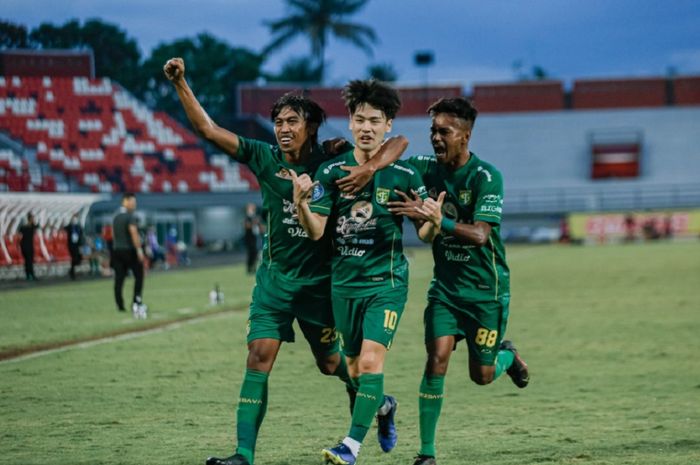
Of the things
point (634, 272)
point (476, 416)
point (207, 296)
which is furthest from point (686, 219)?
point (476, 416)

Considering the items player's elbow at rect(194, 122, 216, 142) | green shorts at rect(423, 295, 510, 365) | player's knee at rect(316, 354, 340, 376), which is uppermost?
player's elbow at rect(194, 122, 216, 142)

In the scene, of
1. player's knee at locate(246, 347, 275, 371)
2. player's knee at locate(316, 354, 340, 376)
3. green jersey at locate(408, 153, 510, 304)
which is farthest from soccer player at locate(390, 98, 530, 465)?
player's knee at locate(246, 347, 275, 371)

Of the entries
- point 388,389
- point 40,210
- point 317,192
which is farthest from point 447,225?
point 40,210

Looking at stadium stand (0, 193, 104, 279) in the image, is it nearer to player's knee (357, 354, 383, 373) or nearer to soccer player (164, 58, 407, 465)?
soccer player (164, 58, 407, 465)

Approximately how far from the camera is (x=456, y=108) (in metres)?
7.29

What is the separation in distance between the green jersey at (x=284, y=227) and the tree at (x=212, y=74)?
118 ft

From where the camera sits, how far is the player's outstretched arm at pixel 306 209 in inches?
256

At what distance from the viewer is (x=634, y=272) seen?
104 feet

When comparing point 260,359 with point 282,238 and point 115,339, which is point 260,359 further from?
point 115,339

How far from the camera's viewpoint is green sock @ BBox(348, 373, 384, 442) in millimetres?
6633

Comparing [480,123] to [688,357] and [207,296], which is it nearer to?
[207,296]

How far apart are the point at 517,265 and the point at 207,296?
1693cm

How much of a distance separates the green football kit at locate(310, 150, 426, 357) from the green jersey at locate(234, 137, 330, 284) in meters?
0.18

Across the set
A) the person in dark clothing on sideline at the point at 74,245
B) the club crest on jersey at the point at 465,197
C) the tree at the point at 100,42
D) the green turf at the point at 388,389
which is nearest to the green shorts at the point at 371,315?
the club crest on jersey at the point at 465,197
